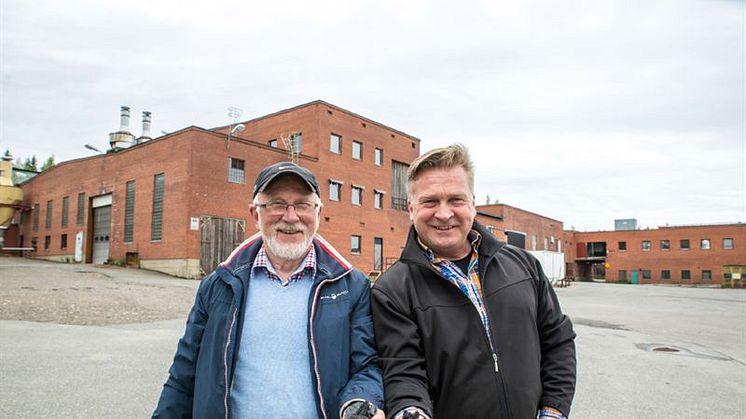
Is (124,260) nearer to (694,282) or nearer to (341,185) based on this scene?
(341,185)

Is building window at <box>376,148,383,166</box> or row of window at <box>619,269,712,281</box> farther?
row of window at <box>619,269,712,281</box>

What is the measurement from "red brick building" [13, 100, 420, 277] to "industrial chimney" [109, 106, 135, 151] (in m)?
0.09

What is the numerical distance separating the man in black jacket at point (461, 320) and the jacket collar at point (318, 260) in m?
0.23

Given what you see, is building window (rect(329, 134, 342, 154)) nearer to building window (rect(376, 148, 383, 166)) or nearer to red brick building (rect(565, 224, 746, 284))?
building window (rect(376, 148, 383, 166))

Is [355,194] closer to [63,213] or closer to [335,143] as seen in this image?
[335,143]

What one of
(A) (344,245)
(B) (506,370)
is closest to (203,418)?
(B) (506,370)

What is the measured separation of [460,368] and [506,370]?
8.8 inches

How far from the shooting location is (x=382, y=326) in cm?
258

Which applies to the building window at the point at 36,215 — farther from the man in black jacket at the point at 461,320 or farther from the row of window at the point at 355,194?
the man in black jacket at the point at 461,320

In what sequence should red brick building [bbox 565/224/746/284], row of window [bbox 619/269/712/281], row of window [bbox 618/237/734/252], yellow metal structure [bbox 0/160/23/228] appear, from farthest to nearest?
row of window [bbox 619/269/712/281]
row of window [bbox 618/237/734/252]
red brick building [bbox 565/224/746/284]
yellow metal structure [bbox 0/160/23/228]

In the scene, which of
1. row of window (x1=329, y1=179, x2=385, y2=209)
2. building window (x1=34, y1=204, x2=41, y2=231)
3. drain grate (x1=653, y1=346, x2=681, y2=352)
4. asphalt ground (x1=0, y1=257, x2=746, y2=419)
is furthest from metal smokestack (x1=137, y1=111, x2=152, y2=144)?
drain grate (x1=653, y1=346, x2=681, y2=352)

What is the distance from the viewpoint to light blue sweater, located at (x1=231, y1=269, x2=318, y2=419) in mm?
2492

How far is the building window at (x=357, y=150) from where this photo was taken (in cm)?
3541

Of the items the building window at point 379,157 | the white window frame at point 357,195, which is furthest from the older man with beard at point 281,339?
the building window at point 379,157
